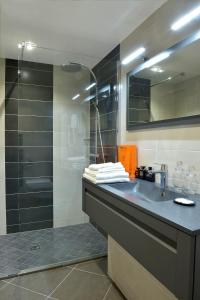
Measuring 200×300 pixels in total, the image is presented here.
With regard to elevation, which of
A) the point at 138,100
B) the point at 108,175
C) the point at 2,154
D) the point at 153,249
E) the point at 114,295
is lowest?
the point at 114,295

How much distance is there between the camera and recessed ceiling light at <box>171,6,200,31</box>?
1370 millimetres

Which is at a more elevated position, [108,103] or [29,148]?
[108,103]

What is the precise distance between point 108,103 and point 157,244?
1877 mm

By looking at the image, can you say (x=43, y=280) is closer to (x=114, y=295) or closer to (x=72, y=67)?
(x=114, y=295)

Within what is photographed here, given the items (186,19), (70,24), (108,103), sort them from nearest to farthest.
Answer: (186,19) → (70,24) → (108,103)

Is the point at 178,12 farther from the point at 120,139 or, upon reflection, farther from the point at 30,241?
the point at 30,241

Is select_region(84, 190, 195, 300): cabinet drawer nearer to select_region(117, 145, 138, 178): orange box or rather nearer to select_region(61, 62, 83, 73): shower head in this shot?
select_region(117, 145, 138, 178): orange box

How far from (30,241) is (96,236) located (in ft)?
2.50

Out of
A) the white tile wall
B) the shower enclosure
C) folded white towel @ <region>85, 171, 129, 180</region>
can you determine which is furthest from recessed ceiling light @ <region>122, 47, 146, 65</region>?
the white tile wall

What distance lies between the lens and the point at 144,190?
5.42 ft

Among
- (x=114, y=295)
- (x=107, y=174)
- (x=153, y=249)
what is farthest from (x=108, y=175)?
(x=114, y=295)

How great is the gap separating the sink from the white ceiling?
138 centimetres

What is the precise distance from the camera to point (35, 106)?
8.84 feet

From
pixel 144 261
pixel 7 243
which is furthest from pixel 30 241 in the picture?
pixel 144 261
